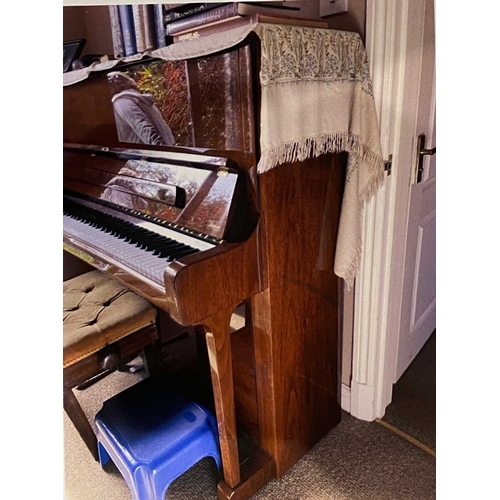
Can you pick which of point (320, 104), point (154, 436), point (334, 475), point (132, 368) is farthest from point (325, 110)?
point (132, 368)

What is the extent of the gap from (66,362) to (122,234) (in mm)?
394

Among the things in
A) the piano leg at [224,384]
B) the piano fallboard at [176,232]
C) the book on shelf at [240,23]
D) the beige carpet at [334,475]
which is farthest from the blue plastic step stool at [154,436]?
the book on shelf at [240,23]

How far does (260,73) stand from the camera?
949 millimetres

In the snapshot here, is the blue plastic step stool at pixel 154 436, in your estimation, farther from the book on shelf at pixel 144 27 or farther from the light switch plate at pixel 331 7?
the light switch plate at pixel 331 7

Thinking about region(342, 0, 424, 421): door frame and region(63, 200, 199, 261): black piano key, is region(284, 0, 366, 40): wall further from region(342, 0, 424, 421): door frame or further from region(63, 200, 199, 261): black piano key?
region(63, 200, 199, 261): black piano key

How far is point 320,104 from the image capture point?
110 cm

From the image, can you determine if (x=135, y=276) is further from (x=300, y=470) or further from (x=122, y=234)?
(x=300, y=470)

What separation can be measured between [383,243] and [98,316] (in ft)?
3.00

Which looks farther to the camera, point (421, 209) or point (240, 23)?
point (421, 209)

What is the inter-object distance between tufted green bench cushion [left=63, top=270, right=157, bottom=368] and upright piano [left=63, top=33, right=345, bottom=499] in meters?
0.18

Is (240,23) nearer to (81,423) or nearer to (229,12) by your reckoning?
(229,12)

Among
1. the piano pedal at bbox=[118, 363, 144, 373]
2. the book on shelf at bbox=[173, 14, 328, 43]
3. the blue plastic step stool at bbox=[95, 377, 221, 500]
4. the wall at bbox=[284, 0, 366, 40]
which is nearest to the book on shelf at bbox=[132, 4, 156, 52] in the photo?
the book on shelf at bbox=[173, 14, 328, 43]

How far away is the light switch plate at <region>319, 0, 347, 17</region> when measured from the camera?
121 centimetres
